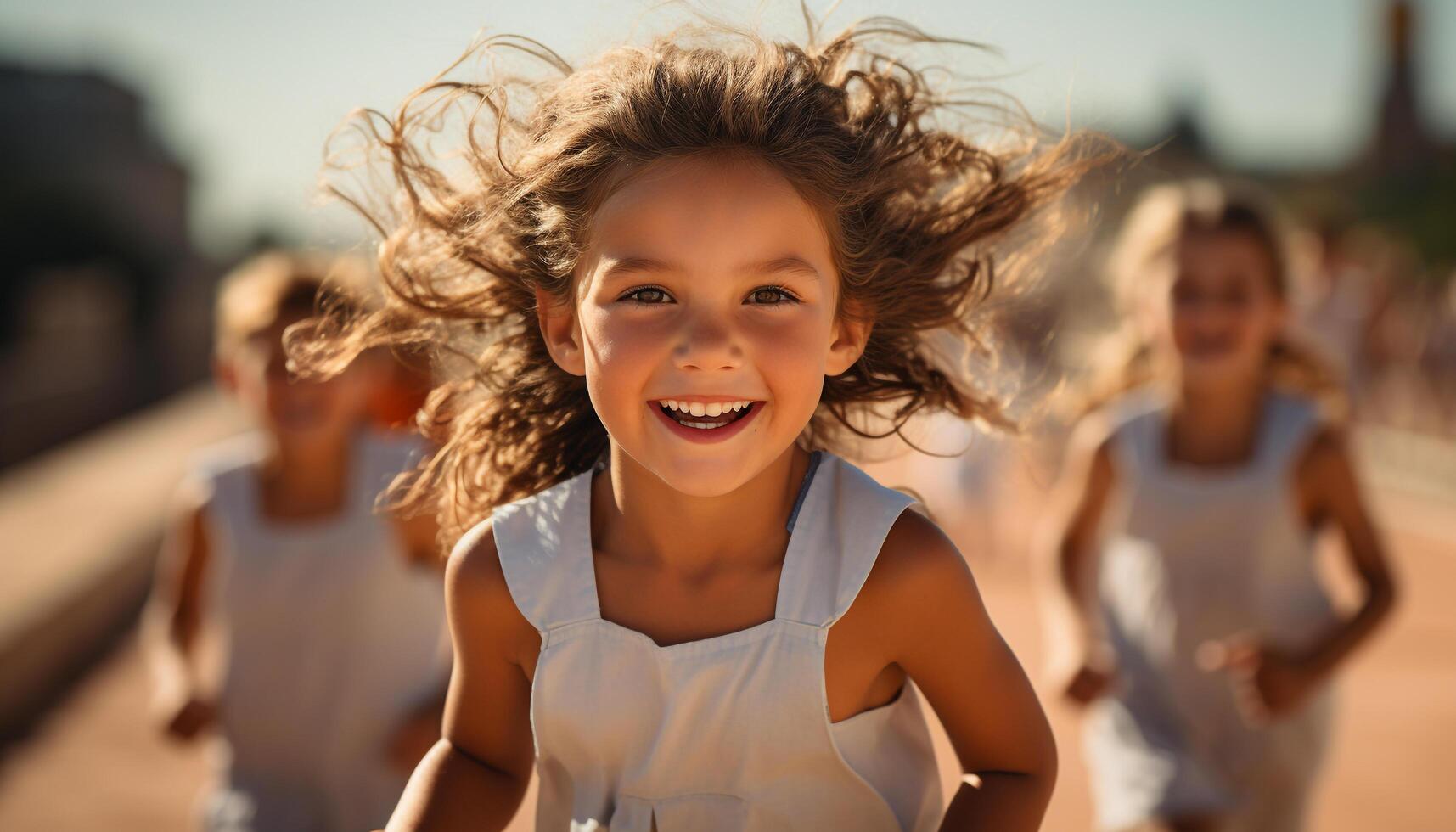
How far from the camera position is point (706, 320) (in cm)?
208

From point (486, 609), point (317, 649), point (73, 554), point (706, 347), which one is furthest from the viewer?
point (73, 554)

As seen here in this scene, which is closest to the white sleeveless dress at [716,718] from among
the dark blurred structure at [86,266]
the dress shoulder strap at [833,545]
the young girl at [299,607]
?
the dress shoulder strap at [833,545]

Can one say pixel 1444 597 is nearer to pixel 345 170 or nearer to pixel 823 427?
pixel 823 427

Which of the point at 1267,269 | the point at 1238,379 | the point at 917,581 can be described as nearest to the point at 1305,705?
the point at 1238,379

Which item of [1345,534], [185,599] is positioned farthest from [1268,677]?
[185,599]

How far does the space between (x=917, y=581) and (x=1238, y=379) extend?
96.5 inches

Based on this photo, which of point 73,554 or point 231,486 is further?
point 73,554

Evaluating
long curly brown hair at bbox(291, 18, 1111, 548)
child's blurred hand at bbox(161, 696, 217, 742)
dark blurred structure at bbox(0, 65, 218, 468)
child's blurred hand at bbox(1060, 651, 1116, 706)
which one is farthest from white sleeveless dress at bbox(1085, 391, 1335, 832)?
dark blurred structure at bbox(0, 65, 218, 468)

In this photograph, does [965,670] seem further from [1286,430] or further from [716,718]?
[1286,430]

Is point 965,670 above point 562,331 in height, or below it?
below

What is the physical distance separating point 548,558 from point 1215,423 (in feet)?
8.77

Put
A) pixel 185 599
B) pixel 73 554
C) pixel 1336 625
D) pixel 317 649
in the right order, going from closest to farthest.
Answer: pixel 1336 625 < pixel 317 649 < pixel 185 599 < pixel 73 554

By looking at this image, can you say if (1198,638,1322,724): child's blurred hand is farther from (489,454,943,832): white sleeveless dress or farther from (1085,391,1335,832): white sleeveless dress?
(489,454,943,832): white sleeveless dress

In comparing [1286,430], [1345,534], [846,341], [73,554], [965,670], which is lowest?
[73,554]
